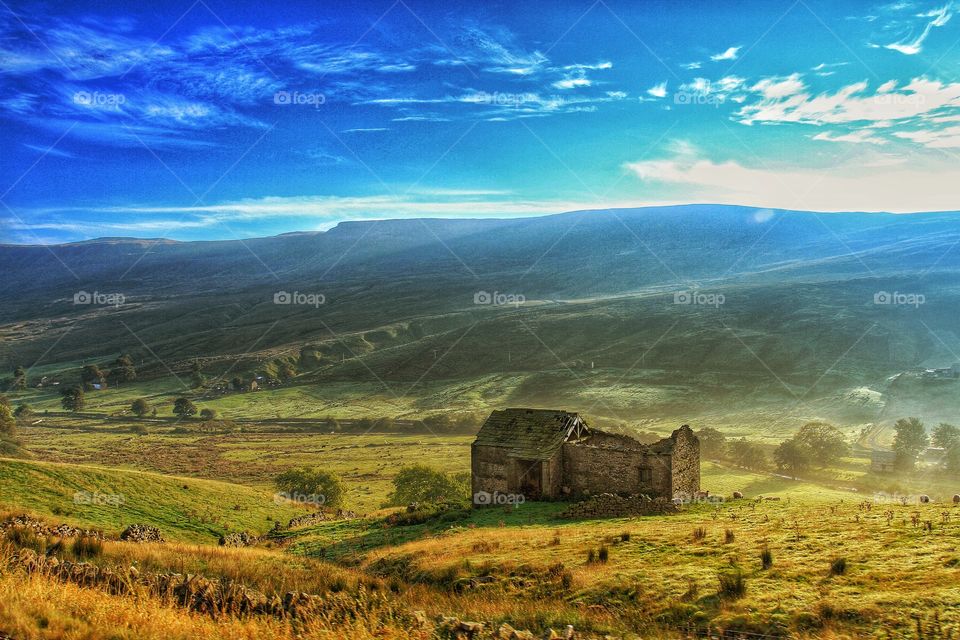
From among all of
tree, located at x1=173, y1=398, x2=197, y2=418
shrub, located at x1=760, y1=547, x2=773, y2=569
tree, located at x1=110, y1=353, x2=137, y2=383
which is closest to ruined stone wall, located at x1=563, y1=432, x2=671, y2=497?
shrub, located at x1=760, y1=547, x2=773, y2=569

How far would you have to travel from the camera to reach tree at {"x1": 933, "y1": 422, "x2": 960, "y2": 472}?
65281 millimetres

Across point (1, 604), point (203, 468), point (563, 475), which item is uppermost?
point (1, 604)

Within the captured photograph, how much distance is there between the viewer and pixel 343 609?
38.0 feet

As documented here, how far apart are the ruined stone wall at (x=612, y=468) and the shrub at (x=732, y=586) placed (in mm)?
19446

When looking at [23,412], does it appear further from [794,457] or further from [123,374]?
[794,457]

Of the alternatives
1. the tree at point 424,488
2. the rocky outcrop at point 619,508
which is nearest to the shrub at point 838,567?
the rocky outcrop at point 619,508

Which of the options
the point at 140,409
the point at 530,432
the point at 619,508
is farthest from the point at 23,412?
the point at 619,508

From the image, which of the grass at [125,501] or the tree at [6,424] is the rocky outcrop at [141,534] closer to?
the grass at [125,501]

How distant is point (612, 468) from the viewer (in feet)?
115

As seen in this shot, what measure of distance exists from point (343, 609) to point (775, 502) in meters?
27.0

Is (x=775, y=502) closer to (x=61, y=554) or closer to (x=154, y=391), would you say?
(x=61, y=554)

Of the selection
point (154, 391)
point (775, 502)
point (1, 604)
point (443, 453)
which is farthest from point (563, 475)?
point (154, 391)

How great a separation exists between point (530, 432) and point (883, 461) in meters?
52.4

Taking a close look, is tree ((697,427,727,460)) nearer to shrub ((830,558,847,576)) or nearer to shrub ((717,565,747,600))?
shrub ((830,558,847,576))
